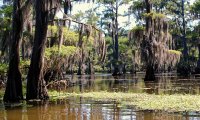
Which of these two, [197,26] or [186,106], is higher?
[197,26]

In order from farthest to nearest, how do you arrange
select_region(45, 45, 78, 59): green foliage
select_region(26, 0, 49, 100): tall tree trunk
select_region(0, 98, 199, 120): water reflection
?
select_region(45, 45, 78, 59): green foliage < select_region(26, 0, 49, 100): tall tree trunk < select_region(0, 98, 199, 120): water reflection

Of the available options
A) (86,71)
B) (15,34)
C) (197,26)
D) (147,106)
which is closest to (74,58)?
(15,34)

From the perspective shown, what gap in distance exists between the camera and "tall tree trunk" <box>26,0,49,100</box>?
55.0 feet

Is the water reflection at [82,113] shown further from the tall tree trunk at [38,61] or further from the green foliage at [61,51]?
the green foliage at [61,51]

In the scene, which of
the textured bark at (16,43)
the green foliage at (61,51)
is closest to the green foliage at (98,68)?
the green foliage at (61,51)

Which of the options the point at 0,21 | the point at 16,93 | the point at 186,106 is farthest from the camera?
the point at 0,21

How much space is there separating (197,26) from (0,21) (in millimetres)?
34503

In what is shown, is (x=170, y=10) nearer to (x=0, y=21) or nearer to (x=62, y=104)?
(x=0, y=21)

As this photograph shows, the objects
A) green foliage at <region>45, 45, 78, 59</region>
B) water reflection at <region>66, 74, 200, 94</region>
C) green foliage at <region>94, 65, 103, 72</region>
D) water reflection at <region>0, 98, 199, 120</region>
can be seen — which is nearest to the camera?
water reflection at <region>0, 98, 199, 120</region>

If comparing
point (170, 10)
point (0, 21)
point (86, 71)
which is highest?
point (170, 10)

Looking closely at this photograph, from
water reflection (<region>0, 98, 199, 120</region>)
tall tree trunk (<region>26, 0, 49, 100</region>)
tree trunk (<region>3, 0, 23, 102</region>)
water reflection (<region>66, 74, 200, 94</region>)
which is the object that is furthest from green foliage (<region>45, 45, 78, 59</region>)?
water reflection (<region>0, 98, 199, 120</region>)

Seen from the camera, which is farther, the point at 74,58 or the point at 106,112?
the point at 74,58

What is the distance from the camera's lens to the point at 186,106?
1284 cm

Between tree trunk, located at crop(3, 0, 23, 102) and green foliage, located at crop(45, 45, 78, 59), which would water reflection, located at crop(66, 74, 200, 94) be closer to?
green foliage, located at crop(45, 45, 78, 59)
